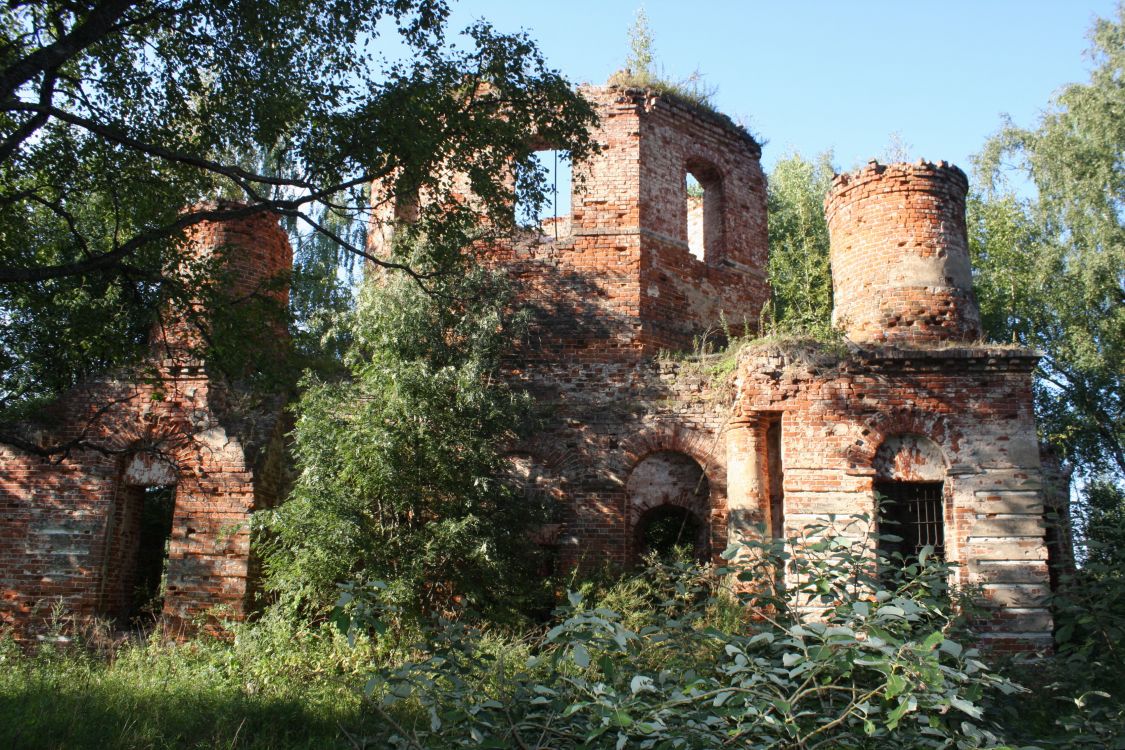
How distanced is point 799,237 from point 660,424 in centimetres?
1127

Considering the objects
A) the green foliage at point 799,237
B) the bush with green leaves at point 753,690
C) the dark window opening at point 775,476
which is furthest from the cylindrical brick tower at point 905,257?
the bush with green leaves at point 753,690

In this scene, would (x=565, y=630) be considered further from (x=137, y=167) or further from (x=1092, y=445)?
(x=1092, y=445)

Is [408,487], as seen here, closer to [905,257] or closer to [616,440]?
[616,440]

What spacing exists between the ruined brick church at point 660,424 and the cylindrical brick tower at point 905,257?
28 millimetres

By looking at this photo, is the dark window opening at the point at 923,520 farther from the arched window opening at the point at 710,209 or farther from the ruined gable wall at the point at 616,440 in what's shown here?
the arched window opening at the point at 710,209

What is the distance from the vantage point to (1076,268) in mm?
17734

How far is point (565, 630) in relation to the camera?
4246 millimetres

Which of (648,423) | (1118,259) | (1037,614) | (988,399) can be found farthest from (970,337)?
(1118,259)

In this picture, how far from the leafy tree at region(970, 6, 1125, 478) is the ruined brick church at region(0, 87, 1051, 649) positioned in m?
7.54

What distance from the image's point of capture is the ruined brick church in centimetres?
1008

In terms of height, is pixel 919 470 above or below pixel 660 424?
below

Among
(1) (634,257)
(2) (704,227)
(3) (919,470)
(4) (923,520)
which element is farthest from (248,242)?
(4) (923,520)

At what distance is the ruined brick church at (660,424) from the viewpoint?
10.1 meters

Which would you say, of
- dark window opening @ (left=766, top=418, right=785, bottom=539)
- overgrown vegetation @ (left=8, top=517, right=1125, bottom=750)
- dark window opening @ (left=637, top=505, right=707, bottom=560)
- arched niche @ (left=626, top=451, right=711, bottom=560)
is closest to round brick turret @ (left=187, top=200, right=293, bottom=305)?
arched niche @ (left=626, top=451, right=711, bottom=560)
